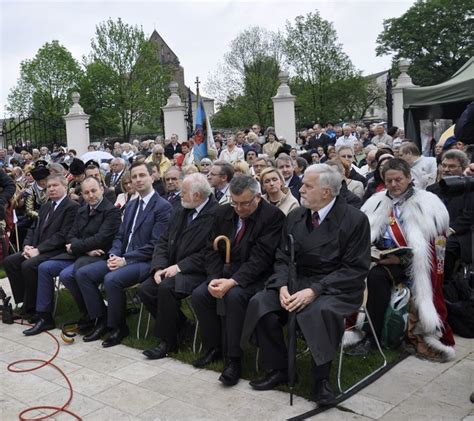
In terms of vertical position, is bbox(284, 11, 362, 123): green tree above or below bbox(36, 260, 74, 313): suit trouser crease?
above

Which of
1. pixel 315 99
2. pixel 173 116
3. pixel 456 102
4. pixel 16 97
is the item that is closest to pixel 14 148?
pixel 173 116

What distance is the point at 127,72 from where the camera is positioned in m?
44.8

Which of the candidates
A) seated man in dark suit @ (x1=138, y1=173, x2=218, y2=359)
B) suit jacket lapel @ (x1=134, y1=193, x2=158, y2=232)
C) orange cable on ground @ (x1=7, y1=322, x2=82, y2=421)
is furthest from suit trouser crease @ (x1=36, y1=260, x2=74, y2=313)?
seated man in dark suit @ (x1=138, y1=173, x2=218, y2=359)

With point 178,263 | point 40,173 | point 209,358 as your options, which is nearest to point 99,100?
point 40,173

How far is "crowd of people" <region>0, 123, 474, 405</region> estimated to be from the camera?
401 centimetres

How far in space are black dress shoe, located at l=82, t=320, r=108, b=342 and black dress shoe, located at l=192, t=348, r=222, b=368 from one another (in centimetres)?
134

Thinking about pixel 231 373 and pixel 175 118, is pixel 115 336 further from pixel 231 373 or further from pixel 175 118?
pixel 175 118

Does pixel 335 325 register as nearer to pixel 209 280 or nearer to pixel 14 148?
pixel 209 280

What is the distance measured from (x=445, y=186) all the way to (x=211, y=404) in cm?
220

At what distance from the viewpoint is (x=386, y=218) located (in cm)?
476

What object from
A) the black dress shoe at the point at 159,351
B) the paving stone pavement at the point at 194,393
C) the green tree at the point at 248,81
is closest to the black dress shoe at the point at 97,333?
the paving stone pavement at the point at 194,393

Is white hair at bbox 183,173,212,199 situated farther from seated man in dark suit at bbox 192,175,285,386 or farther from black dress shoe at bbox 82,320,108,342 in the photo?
black dress shoe at bbox 82,320,108,342

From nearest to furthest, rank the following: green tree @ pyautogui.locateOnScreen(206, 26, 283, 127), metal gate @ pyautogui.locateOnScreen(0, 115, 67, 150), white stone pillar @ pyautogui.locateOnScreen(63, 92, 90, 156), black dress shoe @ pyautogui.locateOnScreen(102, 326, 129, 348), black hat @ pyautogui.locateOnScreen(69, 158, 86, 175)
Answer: black dress shoe @ pyautogui.locateOnScreen(102, 326, 129, 348) → black hat @ pyautogui.locateOnScreen(69, 158, 86, 175) → white stone pillar @ pyautogui.locateOnScreen(63, 92, 90, 156) → metal gate @ pyautogui.locateOnScreen(0, 115, 67, 150) → green tree @ pyautogui.locateOnScreen(206, 26, 283, 127)

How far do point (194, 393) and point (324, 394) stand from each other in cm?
98
